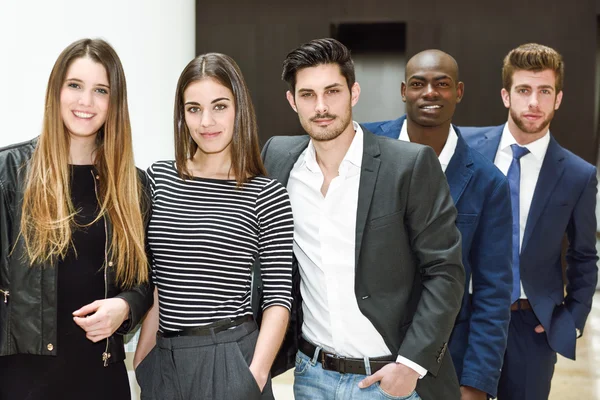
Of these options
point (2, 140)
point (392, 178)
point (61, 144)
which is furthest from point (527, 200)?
point (2, 140)

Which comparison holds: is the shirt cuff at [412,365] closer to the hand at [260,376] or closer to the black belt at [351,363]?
the black belt at [351,363]

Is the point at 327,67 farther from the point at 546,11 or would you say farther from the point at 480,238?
the point at 546,11

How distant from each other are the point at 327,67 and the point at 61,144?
849 mm

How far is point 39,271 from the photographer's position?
1841mm

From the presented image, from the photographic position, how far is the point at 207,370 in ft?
6.28

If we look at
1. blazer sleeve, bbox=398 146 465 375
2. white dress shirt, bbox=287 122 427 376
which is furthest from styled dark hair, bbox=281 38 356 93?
blazer sleeve, bbox=398 146 465 375

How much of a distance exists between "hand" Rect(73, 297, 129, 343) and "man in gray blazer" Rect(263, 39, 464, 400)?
1.91 feet

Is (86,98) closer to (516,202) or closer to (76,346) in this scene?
(76,346)

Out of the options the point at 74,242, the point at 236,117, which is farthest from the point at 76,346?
the point at 236,117

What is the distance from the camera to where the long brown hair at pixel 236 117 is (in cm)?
204

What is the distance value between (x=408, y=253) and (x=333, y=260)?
9.4 inches

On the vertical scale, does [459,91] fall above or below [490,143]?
above

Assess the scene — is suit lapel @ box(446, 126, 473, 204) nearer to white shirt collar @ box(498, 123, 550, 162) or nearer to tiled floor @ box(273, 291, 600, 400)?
white shirt collar @ box(498, 123, 550, 162)

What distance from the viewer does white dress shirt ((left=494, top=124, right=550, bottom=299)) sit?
2900mm
